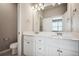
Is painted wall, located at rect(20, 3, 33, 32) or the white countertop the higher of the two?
painted wall, located at rect(20, 3, 33, 32)

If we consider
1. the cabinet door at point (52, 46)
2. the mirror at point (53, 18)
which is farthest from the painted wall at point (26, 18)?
the cabinet door at point (52, 46)

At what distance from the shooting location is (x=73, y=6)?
55.7 inches

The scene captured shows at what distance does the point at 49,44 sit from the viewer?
151 centimetres

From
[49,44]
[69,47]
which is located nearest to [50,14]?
[49,44]

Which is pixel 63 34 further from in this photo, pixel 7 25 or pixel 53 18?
pixel 7 25

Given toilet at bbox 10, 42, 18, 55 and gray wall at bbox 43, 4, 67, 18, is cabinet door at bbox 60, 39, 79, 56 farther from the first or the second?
toilet at bbox 10, 42, 18, 55

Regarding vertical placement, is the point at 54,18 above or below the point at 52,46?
above

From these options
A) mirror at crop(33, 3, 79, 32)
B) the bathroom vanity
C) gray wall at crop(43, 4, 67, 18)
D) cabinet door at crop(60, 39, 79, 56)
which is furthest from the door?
gray wall at crop(43, 4, 67, 18)

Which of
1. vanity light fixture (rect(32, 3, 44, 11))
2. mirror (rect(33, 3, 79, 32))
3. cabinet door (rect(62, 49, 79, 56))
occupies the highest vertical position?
vanity light fixture (rect(32, 3, 44, 11))

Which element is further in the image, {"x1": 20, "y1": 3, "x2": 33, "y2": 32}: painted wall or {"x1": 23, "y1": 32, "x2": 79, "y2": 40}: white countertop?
{"x1": 20, "y1": 3, "x2": 33, "y2": 32}: painted wall

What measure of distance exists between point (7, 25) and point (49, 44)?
74cm

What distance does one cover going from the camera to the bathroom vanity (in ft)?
4.52

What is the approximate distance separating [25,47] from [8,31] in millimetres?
386

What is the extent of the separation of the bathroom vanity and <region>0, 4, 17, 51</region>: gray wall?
220 mm
